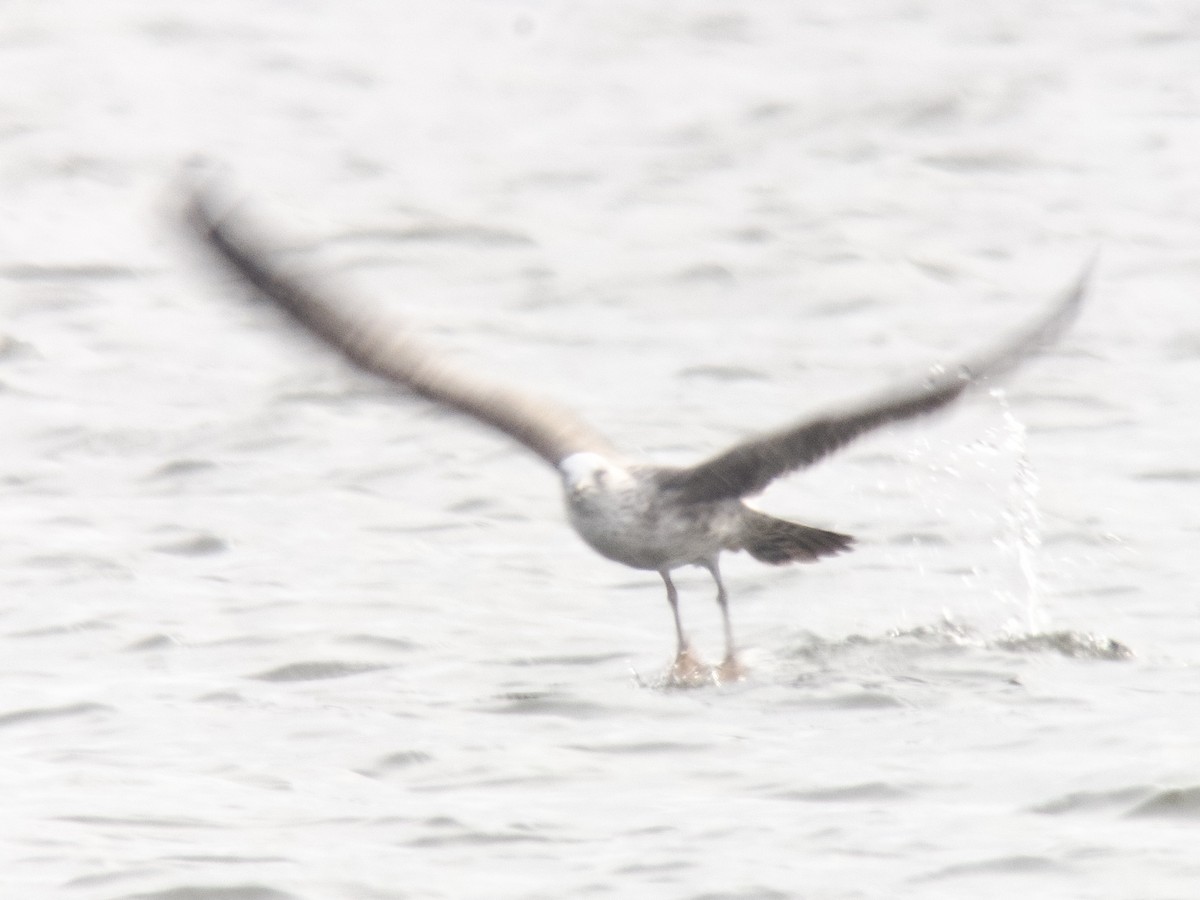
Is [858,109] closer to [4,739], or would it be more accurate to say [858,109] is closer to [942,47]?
[942,47]

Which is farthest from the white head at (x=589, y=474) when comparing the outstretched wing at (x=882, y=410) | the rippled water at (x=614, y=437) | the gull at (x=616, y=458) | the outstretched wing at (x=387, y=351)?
the rippled water at (x=614, y=437)

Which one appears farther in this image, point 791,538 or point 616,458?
point 616,458

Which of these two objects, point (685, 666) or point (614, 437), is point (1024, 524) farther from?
point (685, 666)

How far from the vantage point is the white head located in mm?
9117

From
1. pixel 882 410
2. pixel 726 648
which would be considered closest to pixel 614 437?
pixel 726 648

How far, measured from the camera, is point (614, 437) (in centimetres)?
1318

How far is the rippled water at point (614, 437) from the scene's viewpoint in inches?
305

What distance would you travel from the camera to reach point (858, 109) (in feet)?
66.9

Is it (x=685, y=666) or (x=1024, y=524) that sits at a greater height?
(x=1024, y=524)

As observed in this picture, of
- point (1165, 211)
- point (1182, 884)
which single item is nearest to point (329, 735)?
point (1182, 884)

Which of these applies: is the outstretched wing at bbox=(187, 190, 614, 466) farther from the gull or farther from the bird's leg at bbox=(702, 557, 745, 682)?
Result: the bird's leg at bbox=(702, 557, 745, 682)

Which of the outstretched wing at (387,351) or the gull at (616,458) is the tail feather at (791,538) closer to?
the gull at (616,458)

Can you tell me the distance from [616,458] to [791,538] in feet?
2.43

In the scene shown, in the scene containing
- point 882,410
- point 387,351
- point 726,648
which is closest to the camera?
point 882,410
